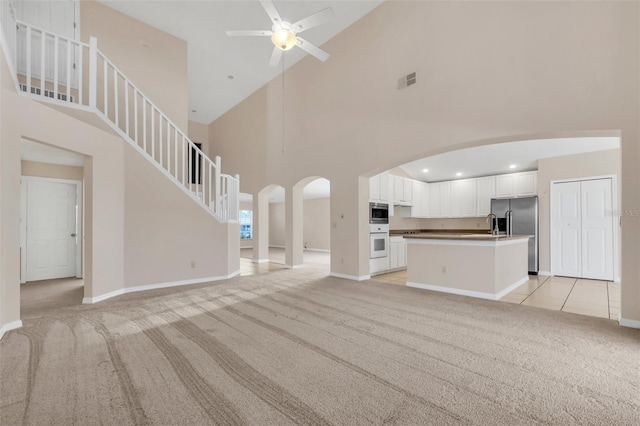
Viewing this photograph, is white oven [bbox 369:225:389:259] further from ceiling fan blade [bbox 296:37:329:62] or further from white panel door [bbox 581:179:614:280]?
white panel door [bbox 581:179:614:280]

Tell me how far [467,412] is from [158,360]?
2.34 meters

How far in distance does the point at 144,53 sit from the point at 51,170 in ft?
10.2

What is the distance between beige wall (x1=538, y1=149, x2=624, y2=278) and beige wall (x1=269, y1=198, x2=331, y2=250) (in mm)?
7201

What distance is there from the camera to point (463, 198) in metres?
7.89

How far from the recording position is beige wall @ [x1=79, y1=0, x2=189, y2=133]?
5832mm

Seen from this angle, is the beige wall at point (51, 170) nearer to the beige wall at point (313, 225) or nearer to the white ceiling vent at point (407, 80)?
the white ceiling vent at point (407, 80)

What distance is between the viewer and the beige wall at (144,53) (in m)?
5.83

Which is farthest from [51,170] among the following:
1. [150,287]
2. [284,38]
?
[284,38]

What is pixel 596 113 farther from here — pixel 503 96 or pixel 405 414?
pixel 405 414

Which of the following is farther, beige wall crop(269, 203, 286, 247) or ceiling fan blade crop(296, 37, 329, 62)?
beige wall crop(269, 203, 286, 247)

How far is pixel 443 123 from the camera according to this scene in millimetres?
4648

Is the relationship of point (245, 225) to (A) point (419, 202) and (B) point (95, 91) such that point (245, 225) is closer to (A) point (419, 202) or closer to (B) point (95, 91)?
(A) point (419, 202)

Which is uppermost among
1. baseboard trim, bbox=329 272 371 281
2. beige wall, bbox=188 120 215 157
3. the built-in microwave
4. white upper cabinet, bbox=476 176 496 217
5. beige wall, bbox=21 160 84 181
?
beige wall, bbox=188 120 215 157

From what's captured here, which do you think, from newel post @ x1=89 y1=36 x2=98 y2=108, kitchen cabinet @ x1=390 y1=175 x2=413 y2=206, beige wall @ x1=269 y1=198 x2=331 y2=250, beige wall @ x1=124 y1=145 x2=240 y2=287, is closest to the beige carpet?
beige wall @ x1=124 y1=145 x2=240 y2=287
